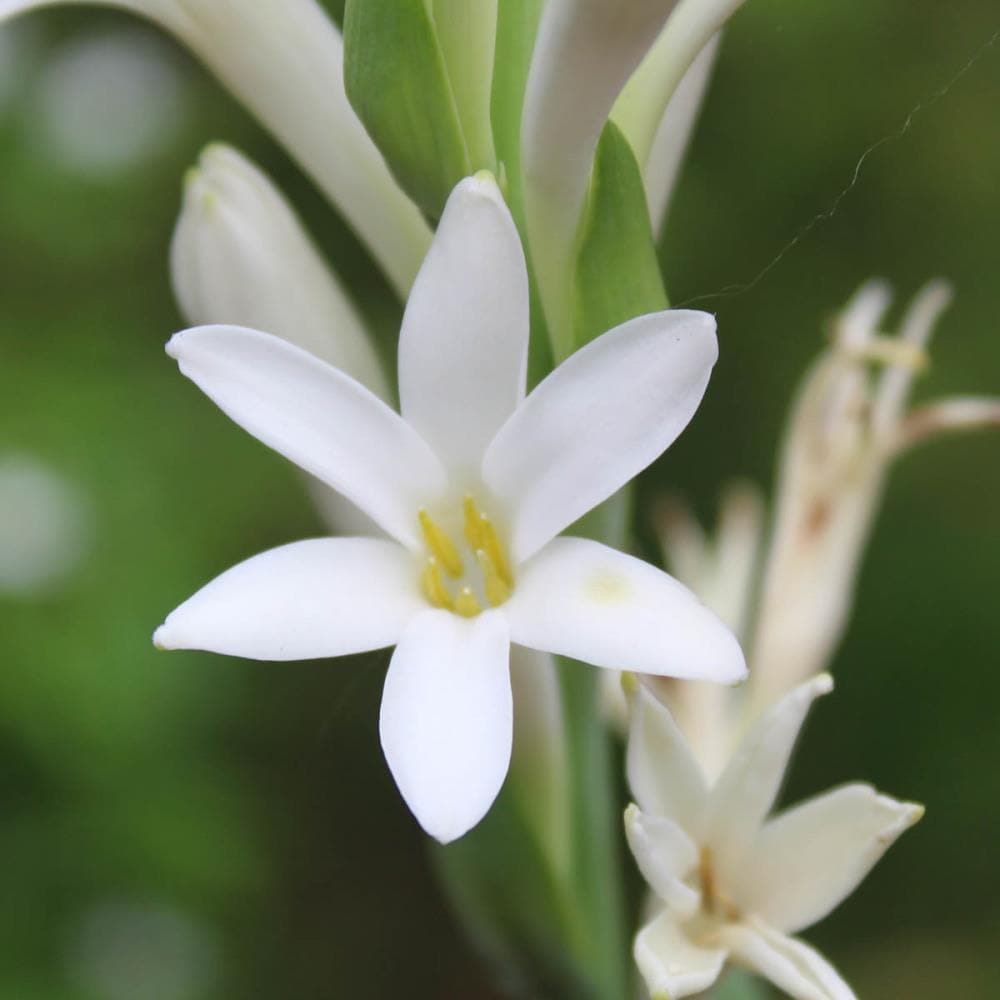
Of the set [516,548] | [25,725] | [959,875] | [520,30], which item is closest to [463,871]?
[516,548]

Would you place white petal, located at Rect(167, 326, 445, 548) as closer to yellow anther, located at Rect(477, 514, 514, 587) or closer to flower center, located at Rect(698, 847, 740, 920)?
yellow anther, located at Rect(477, 514, 514, 587)

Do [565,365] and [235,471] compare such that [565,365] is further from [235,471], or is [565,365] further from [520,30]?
[235,471]

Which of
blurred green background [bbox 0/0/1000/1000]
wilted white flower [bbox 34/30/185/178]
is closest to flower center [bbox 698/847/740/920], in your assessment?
blurred green background [bbox 0/0/1000/1000]

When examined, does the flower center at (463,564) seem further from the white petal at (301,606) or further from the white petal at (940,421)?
the white petal at (940,421)

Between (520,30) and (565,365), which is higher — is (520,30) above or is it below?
above

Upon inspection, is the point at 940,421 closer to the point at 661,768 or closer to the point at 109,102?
the point at 661,768
